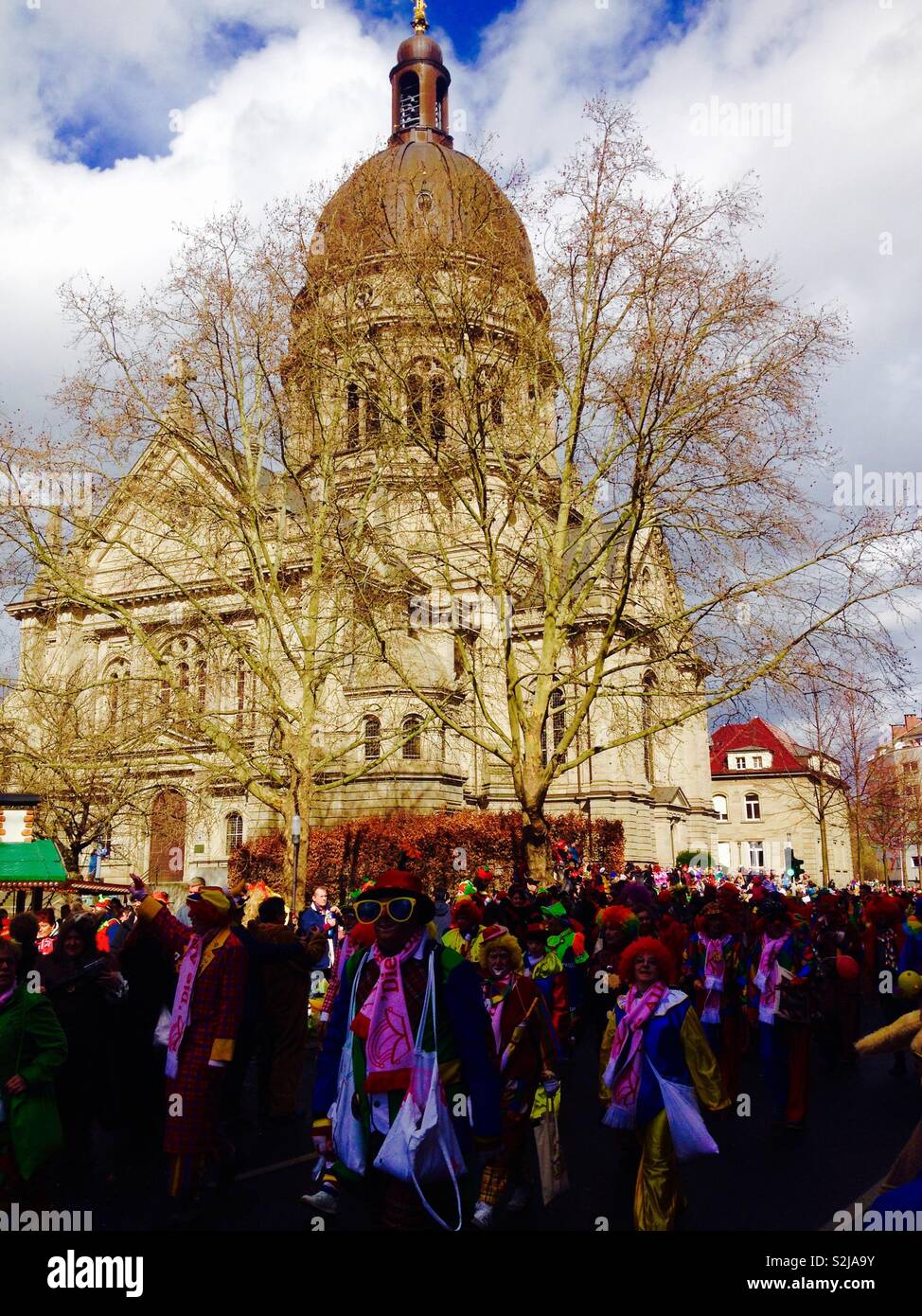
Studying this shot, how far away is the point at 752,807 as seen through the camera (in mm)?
75438

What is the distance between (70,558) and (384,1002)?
771 inches

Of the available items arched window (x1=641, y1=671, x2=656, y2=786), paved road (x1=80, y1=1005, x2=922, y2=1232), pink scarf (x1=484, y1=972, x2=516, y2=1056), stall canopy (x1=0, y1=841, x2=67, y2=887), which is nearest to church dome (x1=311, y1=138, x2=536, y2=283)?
arched window (x1=641, y1=671, x2=656, y2=786)

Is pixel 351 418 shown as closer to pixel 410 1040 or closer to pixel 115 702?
pixel 115 702

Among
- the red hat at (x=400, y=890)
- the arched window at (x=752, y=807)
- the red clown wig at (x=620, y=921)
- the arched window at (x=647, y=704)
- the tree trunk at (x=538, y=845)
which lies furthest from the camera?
the arched window at (x=752, y=807)

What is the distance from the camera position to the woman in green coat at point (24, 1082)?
17.6 ft

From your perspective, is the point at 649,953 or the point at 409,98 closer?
the point at 649,953

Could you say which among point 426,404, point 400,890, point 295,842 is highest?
point 426,404

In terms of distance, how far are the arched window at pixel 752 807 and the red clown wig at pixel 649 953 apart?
7160 cm

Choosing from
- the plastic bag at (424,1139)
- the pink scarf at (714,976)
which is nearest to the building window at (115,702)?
the pink scarf at (714,976)

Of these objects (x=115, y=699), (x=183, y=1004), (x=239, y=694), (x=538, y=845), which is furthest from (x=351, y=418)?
(x=183, y=1004)

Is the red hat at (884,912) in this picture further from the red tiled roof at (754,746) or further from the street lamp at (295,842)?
the red tiled roof at (754,746)

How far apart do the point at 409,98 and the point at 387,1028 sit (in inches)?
2593
